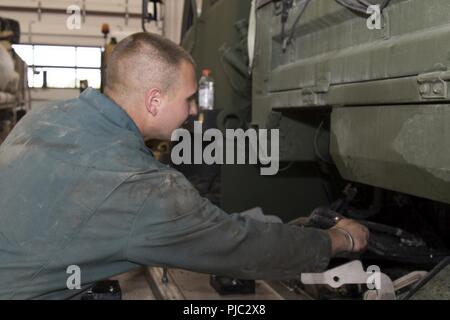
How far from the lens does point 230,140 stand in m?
3.73

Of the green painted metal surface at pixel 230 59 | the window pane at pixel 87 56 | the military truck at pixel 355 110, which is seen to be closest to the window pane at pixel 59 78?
the window pane at pixel 87 56

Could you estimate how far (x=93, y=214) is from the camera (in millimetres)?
1726

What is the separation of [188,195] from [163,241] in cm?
16

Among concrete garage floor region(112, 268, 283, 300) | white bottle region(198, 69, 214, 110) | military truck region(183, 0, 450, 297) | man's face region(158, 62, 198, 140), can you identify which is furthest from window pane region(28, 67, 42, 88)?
man's face region(158, 62, 198, 140)

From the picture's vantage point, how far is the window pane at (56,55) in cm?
996

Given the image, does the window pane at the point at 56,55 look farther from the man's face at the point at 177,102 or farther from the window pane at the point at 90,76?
the man's face at the point at 177,102

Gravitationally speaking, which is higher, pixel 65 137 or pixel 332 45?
pixel 332 45

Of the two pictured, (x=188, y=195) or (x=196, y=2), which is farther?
(x=196, y=2)

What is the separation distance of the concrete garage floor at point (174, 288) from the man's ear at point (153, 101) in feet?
4.79

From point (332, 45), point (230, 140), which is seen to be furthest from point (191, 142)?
point (332, 45)

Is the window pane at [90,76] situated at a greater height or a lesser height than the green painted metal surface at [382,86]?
greater
